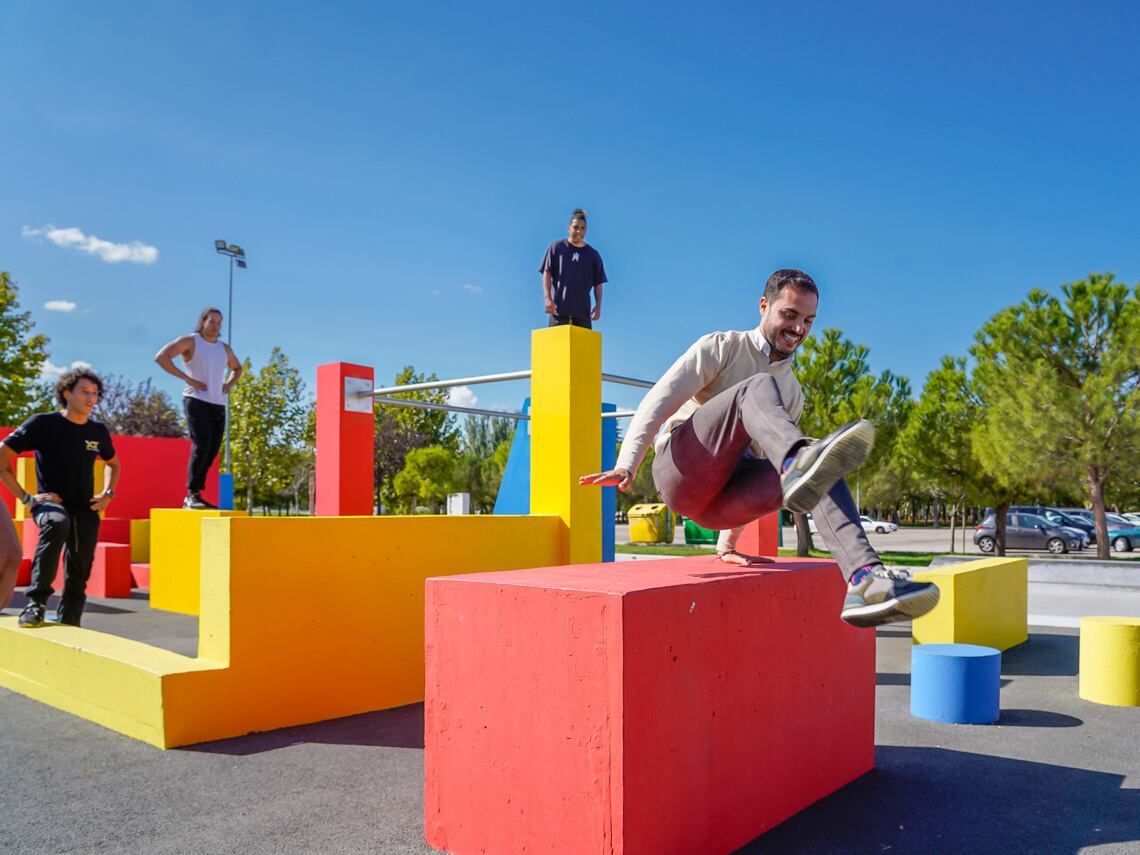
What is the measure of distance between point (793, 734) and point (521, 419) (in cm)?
835

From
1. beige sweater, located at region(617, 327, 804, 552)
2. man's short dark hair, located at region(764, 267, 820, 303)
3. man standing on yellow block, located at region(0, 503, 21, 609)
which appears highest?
man's short dark hair, located at region(764, 267, 820, 303)

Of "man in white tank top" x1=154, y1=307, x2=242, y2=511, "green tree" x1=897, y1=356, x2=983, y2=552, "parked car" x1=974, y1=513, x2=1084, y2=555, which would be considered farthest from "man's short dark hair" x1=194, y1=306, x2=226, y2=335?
"parked car" x1=974, y1=513, x2=1084, y2=555

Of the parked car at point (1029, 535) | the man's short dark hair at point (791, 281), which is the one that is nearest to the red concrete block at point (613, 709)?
the man's short dark hair at point (791, 281)

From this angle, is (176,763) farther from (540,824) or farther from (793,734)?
(793,734)

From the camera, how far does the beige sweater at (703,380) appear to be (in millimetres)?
3382

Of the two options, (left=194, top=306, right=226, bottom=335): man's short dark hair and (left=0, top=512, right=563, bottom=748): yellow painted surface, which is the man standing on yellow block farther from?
(left=194, top=306, right=226, bottom=335): man's short dark hair

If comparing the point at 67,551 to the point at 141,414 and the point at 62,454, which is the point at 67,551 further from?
the point at 141,414

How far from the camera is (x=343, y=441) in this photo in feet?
24.8

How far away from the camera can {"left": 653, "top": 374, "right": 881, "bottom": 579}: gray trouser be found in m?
2.80

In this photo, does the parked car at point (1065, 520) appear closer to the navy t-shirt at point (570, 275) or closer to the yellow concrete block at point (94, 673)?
the navy t-shirt at point (570, 275)

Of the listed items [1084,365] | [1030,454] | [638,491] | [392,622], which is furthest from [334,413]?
[638,491]

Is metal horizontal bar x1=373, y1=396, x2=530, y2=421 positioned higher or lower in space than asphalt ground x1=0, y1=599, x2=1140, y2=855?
higher

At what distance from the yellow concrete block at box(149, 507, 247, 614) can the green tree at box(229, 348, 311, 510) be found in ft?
75.3

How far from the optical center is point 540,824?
306 cm
